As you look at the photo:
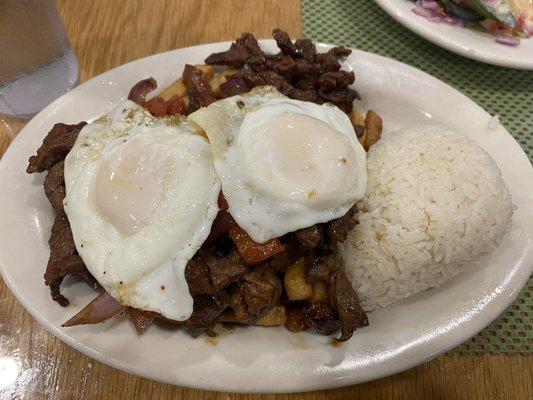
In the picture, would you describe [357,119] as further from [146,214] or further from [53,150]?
[53,150]

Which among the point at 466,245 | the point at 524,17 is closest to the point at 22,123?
the point at 466,245

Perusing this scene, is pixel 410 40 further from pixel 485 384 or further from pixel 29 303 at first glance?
pixel 29 303

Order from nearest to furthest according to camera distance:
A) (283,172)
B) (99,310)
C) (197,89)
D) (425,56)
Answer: (283,172), (99,310), (197,89), (425,56)

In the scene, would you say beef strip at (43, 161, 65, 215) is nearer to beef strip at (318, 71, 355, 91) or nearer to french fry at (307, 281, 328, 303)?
french fry at (307, 281, 328, 303)

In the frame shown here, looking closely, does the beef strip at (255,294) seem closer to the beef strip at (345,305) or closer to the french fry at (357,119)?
the beef strip at (345,305)

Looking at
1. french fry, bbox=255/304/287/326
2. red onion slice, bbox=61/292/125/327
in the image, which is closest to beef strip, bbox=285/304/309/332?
french fry, bbox=255/304/287/326

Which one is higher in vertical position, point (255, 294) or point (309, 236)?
point (309, 236)

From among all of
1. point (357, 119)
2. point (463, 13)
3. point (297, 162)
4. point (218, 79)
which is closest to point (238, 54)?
point (218, 79)
